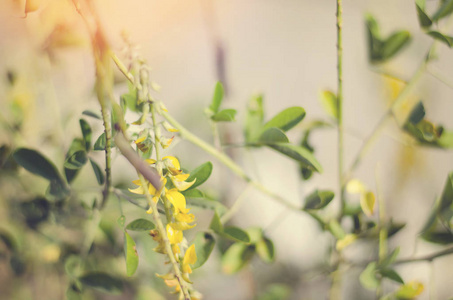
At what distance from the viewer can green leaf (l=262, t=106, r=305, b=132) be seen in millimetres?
306

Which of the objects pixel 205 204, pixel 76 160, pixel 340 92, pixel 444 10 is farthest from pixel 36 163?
pixel 444 10

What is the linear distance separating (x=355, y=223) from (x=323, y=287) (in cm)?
38

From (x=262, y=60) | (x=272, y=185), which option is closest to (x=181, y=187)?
(x=272, y=185)

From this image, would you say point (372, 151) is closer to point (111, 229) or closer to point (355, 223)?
point (355, 223)

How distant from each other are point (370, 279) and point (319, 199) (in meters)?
0.10

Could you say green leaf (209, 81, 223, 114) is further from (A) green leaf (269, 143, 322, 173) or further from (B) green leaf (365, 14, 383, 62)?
(B) green leaf (365, 14, 383, 62)

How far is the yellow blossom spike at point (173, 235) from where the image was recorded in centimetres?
26

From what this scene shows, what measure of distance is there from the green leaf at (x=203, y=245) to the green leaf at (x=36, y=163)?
153 millimetres

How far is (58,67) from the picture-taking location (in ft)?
1.69

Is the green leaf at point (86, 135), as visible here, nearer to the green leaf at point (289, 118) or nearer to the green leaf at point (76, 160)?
the green leaf at point (76, 160)

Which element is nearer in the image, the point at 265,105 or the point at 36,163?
the point at 36,163

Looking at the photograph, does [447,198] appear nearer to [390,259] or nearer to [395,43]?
[390,259]

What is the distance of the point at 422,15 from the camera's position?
11.9 inches

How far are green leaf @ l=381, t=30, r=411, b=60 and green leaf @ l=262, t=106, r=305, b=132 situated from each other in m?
0.18
